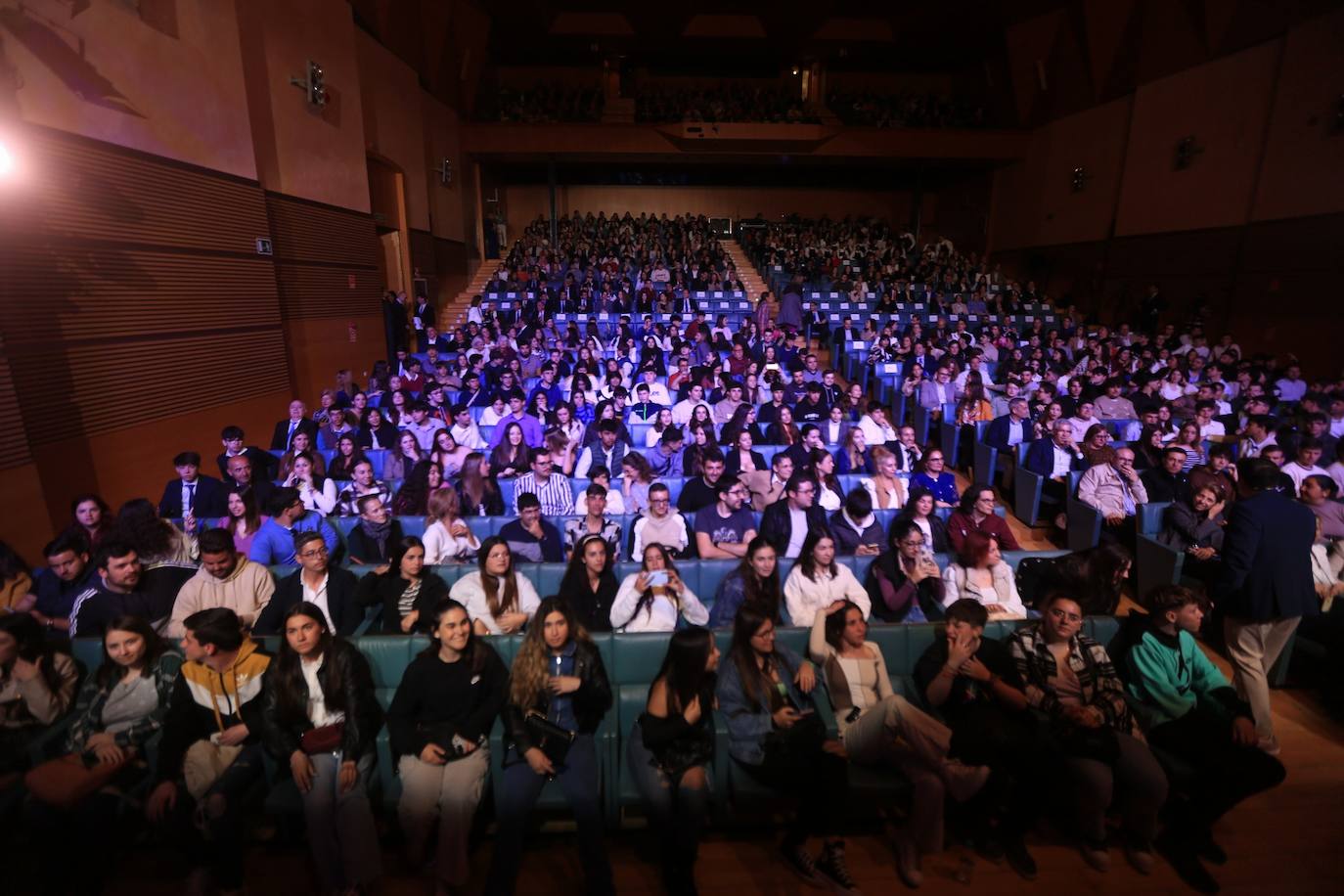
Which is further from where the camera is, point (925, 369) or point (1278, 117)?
point (1278, 117)

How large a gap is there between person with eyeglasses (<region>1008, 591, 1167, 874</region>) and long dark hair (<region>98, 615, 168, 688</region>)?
3.47m

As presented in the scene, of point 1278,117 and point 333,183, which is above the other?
point 1278,117

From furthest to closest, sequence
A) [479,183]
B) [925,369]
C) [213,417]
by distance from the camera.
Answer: [479,183], [925,369], [213,417]

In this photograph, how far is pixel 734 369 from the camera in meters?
7.44

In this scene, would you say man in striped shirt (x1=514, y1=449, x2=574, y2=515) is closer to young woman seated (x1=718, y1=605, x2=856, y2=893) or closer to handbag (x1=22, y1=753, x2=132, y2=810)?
young woman seated (x1=718, y1=605, x2=856, y2=893)

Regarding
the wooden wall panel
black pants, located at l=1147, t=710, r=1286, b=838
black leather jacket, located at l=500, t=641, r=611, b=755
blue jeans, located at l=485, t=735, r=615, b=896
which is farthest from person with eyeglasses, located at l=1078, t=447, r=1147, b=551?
the wooden wall panel

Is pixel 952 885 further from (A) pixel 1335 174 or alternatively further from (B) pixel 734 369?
(A) pixel 1335 174

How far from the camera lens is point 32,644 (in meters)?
2.40

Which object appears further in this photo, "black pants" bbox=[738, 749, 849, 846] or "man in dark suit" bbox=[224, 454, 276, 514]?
"man in dark suit" bbox=[224, 454, 276, 514]

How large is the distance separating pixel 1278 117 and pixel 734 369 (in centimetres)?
923

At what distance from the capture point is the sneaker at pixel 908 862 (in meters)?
2.24

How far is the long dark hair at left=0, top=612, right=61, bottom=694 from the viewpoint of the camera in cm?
234

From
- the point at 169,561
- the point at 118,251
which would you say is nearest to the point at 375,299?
the point at 118,251

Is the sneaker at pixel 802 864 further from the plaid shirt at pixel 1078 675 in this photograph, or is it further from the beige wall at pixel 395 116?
the beige wall at pixel 395 116
